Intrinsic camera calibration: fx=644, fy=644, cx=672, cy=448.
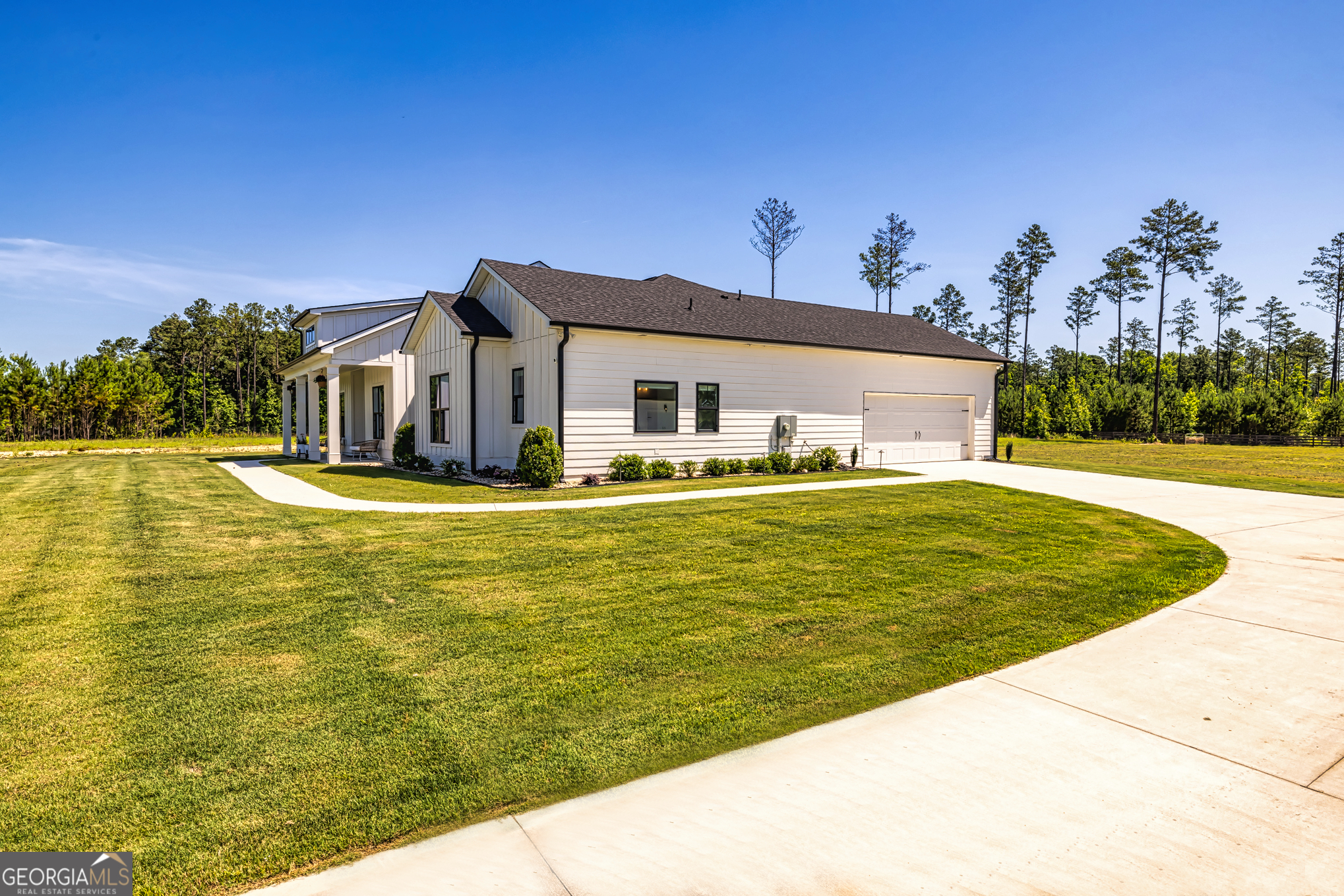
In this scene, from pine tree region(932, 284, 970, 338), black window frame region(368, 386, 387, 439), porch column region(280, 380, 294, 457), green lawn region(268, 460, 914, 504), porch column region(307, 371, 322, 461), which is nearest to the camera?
green lawn region(268, 460, 914, 504)

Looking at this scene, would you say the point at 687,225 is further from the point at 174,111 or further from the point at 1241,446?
A: the point at 1241,446

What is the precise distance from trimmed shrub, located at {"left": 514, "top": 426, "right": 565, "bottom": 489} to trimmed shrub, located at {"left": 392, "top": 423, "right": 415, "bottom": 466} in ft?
20.9

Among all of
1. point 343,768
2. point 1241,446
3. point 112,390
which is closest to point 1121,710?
point 343,768

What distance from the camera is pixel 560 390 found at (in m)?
14.1

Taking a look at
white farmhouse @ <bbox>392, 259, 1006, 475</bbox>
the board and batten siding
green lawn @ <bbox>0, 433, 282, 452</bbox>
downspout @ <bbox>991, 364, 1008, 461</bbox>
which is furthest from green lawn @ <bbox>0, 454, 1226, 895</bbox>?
green lawn @ <bbox>0, 433, 282, 452</bbox>

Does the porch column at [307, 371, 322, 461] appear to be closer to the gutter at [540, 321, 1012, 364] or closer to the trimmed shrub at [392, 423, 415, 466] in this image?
the trimmed shrub at [392, 423, 415, 466]

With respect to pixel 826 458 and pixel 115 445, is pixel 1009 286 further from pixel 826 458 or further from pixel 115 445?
pixel 115 445

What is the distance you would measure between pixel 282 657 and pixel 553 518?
5.31m

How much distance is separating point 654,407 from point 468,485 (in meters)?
4.70

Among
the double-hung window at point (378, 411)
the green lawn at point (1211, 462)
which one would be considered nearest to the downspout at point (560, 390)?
the double-hung window at point (378, 411)

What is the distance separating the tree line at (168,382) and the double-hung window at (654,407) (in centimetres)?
3543

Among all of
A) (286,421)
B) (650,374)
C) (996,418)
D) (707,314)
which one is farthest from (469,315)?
(996,418)

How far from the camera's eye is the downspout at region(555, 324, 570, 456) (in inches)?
552

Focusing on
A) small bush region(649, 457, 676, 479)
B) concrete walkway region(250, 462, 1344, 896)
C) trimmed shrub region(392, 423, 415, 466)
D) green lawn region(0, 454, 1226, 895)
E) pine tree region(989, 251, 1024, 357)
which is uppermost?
pine tree region(989, 251, 1024, 357)
